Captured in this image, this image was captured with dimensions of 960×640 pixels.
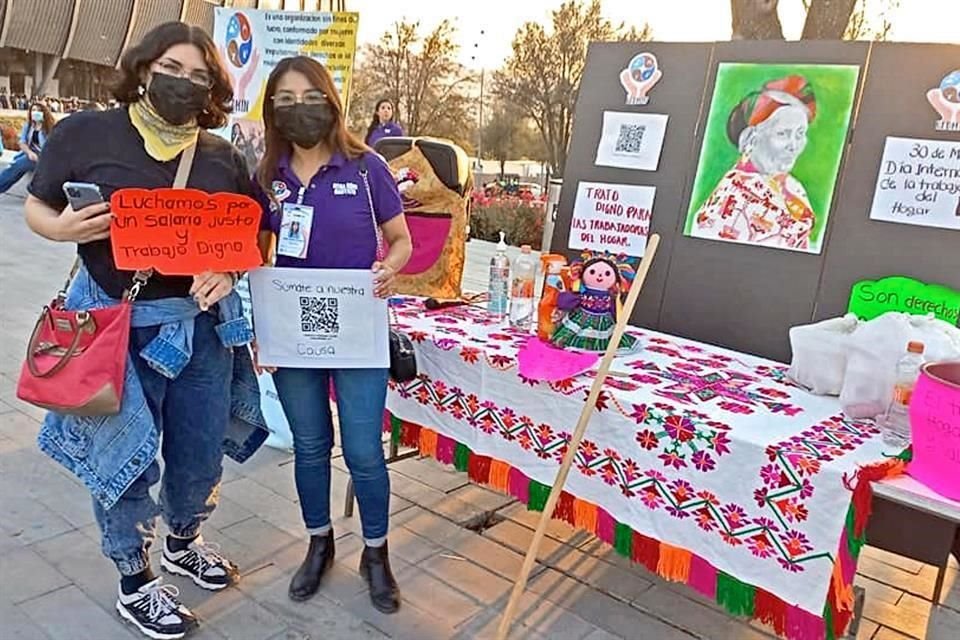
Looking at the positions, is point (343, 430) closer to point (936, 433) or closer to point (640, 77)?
point (936, 433)

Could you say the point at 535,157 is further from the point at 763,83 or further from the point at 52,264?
the point at 763,83

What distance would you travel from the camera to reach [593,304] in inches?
96.8

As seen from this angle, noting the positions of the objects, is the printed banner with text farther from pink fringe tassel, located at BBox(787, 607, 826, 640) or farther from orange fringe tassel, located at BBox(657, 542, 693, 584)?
pink fringe tassel, located at BBox(787, 607, 826, 640)

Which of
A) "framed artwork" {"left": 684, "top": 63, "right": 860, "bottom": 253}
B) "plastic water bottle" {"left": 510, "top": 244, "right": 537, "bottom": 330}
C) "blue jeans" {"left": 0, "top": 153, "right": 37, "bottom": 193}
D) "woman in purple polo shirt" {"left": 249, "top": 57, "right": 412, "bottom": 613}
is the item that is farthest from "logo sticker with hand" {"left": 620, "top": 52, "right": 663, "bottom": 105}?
"blue jeans" {"left": 0, "top": 153, "right": 37, "bottom": 193}

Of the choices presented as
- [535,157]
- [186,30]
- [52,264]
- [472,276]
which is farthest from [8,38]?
[186,30]

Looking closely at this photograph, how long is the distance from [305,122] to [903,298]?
196 centimetres

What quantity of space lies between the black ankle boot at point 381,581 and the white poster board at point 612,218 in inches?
61.2

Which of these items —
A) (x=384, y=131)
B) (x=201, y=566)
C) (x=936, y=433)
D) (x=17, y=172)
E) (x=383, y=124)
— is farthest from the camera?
(x=17, y=172)

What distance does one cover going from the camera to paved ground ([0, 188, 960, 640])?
2.40 meters

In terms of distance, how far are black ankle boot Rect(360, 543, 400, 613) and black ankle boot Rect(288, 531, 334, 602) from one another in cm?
16

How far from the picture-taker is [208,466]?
93.0 inches

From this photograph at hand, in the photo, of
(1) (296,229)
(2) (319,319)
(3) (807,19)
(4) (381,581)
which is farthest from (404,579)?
(3) (807,19)

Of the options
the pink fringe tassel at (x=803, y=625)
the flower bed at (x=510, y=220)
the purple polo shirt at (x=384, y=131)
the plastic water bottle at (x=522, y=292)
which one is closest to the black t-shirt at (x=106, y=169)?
the plastic water bottle at (x=522, y=292)

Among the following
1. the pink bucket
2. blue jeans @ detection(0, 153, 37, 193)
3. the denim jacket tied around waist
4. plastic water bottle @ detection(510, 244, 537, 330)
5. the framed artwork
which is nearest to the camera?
the pink bucket
